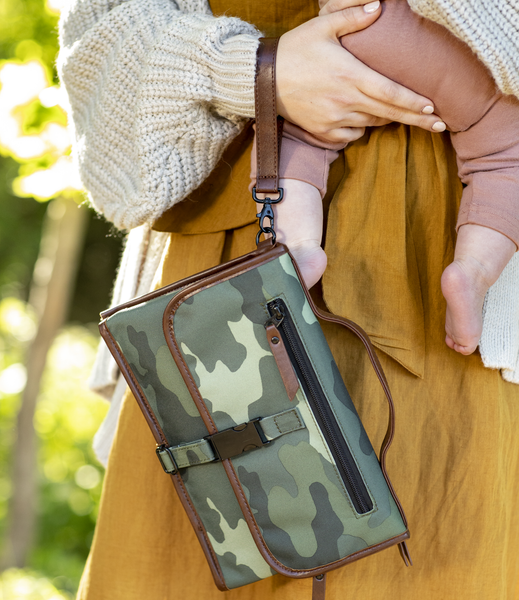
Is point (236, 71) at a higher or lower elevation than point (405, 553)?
higher

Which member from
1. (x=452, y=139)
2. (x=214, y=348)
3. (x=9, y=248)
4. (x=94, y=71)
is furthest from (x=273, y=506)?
(x=9, y=248)

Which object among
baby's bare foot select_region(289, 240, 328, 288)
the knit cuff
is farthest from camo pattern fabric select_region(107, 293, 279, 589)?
the knit cuff

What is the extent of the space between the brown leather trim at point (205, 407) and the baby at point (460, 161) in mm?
96

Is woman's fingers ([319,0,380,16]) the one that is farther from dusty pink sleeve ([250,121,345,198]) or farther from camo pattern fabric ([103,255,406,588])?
camo pattern fabric ([103,255,406,588])

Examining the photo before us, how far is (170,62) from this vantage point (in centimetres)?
96

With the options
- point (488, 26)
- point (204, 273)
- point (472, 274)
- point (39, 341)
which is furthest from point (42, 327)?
point (488, 26)

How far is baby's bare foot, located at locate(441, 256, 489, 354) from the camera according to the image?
87 centimetres

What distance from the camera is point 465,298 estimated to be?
0.87m

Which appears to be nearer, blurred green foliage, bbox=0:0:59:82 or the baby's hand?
the baby's hand

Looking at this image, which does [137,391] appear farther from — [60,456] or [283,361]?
[60,456]

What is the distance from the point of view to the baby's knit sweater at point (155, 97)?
94 cm

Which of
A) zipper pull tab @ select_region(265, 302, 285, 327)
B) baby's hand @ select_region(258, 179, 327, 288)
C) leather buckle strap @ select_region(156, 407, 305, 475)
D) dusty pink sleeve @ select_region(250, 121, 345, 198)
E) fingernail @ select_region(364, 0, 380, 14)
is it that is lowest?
leather buckle strap @ select_region(156, 407, 305, 475)

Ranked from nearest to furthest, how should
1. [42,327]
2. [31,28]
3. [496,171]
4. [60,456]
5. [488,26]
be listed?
[488,26]
[496,171]
[31,28]
[42,327]
[60,456]

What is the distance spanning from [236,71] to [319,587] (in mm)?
850
